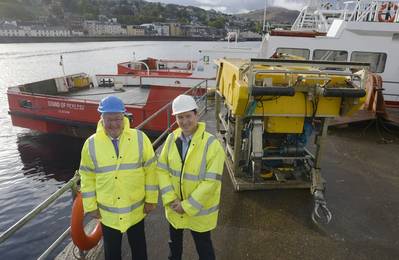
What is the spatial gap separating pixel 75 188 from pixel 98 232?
0.55 meters

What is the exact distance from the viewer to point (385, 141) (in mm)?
6082

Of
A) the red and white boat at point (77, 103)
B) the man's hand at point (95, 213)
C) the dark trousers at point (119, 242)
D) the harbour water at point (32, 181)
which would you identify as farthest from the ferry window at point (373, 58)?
the harbour water at point (32, 181)

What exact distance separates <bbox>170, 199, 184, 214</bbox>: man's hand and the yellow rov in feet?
4.77

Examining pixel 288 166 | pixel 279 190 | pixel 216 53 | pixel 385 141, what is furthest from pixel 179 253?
pixel 216 53

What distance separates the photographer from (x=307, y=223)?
135 inches

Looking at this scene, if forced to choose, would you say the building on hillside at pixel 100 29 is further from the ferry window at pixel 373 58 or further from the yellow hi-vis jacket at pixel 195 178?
the yellow hi-vis jacket at pixel 195 178

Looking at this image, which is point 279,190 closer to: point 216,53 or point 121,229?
point 121,229

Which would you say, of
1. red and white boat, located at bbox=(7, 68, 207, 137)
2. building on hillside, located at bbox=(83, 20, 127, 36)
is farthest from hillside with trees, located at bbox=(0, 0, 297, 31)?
red and white boat, located at bbox=(7, 68, 207, 137)

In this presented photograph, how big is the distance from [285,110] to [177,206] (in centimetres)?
192

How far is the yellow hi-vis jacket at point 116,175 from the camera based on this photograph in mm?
2246

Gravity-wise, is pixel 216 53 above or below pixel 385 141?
above

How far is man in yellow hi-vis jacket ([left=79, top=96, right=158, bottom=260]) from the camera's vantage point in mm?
2238

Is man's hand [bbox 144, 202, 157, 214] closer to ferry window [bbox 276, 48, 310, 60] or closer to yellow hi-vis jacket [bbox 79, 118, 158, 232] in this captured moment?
yellow hi-vis jacket [bbox 79, 118, 158, 232]

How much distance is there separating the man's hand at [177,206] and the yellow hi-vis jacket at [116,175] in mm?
265
